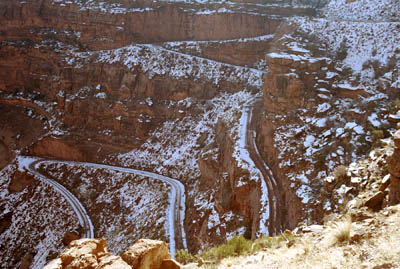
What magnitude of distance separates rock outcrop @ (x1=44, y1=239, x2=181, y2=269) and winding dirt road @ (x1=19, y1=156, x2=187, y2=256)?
17.1m

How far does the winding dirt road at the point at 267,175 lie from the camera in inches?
791

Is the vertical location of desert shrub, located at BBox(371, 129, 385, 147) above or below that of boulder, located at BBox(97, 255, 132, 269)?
above

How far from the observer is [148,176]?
38500 mm

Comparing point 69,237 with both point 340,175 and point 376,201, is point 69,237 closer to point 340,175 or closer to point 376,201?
point 340,175

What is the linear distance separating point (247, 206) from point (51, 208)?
24767mm

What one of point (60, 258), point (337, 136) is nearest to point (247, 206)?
point (337, 136)

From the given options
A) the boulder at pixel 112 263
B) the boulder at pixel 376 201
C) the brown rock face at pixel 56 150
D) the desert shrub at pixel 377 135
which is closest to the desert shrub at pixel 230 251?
the boulder at pixel 112 263

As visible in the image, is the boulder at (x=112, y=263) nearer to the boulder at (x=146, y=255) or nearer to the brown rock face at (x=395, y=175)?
the boulder at (x=146, y=255)

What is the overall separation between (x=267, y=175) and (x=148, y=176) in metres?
17.8

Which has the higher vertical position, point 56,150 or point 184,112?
point 184,112

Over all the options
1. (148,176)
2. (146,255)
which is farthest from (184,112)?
(146,255)

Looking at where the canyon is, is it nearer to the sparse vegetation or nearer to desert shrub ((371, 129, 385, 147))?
desert shrub ((371, 129, 385, 147))

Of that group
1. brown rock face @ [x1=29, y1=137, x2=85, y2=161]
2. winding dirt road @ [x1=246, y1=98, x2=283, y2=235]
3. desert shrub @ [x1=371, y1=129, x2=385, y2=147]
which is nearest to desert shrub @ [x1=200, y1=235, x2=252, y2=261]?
winding dirt road @ [x1=246, y1=98, x2=283, y2=235]

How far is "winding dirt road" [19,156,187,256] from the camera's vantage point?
90.3 ft
